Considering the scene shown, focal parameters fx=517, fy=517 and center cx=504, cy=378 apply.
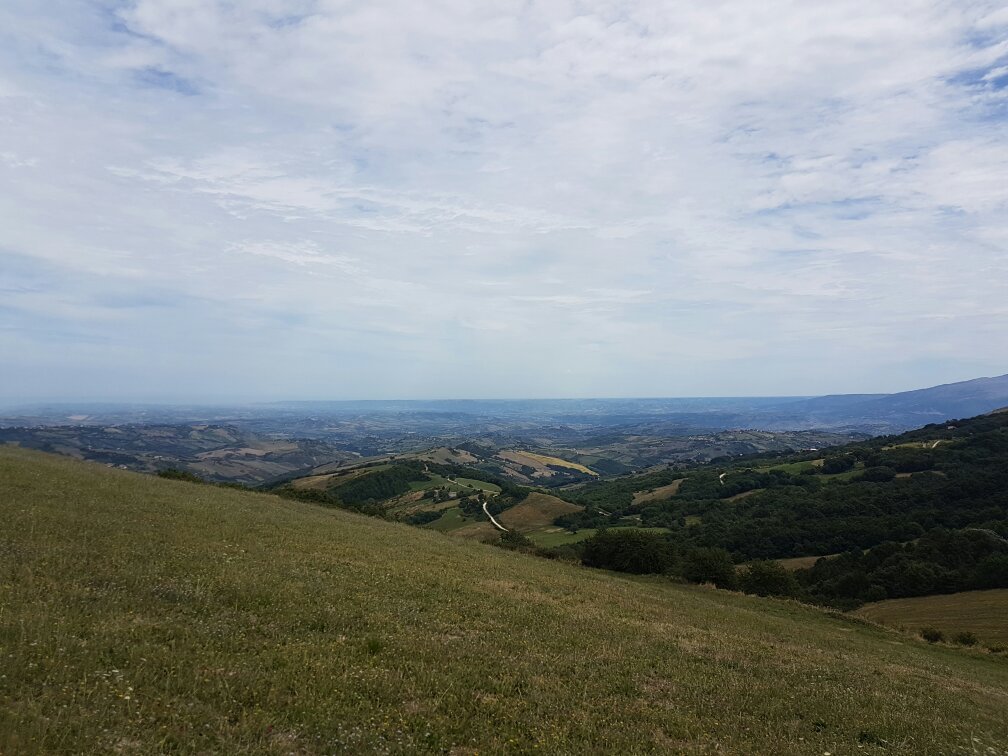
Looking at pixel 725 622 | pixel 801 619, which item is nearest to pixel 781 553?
pixel 801 619

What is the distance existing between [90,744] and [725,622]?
80.8ft

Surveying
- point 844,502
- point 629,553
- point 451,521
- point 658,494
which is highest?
point 629,553

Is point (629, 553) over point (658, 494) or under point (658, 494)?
over

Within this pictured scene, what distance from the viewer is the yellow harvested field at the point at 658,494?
15412 cm

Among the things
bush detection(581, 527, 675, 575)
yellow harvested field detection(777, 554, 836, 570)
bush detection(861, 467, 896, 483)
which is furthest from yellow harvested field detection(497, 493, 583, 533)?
→ bush detection(861, 467, 896, 483)

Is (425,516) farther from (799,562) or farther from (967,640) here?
(967,640)

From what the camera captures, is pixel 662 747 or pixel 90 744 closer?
pixel 90 744

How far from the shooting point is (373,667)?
10.7m

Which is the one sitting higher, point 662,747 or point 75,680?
point 75,680

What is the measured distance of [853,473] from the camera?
138 metres

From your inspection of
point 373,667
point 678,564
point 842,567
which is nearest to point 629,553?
point 678,564

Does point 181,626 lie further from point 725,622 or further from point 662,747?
point 725,622

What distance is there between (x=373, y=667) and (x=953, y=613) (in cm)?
5985

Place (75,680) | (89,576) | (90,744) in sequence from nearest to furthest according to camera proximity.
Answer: (90,744) → (75,680) → (89,576)
